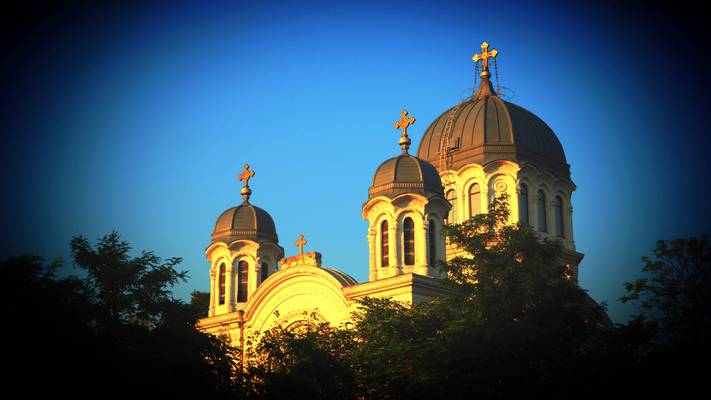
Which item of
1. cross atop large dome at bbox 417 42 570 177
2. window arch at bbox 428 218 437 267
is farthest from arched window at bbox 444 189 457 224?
window arch at bbox 428 218 437 267

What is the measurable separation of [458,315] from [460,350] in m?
1.55

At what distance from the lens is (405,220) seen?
108 ft

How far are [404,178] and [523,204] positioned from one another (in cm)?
628

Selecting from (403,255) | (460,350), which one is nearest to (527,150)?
(403,255)

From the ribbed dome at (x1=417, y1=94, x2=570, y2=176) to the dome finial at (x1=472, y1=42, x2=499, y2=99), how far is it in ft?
3.91

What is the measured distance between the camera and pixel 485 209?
121 ft

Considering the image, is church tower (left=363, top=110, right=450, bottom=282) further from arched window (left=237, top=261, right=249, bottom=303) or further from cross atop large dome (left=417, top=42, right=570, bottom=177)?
arched window (left=237, top=261, right=249, bottom=303)

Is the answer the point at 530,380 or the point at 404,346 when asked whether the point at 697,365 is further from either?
the point at 404,346

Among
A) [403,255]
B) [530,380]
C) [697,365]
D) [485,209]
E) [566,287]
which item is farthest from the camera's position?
[485,209]

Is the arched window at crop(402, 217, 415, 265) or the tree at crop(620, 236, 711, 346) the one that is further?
the arched window at crop(402, 217, 415, 265)

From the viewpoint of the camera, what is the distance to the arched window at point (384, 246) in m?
32.9

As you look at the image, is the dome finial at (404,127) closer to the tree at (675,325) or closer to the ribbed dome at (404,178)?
the ribbed dome at (404,178)

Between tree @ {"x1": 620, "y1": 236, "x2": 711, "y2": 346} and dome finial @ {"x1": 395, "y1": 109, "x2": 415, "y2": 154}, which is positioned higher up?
dome finial @ {"x1": 395, "y1": 109, "x2": 415, "y2": 154}

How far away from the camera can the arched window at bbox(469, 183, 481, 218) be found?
37531 mm
